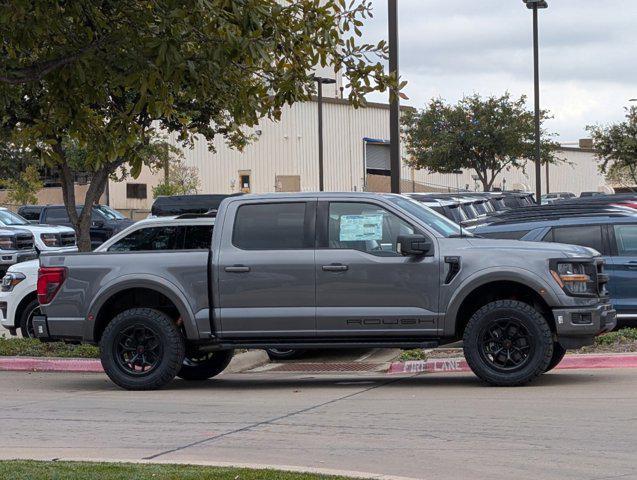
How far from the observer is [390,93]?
12.2 metres

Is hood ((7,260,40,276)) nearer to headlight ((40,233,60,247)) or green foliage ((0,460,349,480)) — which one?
green foliage ((0,460,349,480))

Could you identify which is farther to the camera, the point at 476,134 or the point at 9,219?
the point at 476,134

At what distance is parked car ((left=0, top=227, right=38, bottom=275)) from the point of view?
31.7 meters

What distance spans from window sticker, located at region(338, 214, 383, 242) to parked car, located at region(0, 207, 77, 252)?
22.8 metres

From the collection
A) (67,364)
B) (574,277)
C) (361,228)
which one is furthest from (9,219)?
(574,277)

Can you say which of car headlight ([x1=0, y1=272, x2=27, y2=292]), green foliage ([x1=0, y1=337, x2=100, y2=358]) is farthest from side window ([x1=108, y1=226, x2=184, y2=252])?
car headlight ([x1=0, y1=272, x2=27, y2=292])

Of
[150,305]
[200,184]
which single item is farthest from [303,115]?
[150,305]

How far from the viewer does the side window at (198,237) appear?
1341cm

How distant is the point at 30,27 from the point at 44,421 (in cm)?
375

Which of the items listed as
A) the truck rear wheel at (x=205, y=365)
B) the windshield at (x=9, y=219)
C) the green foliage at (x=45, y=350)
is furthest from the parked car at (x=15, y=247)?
the truck rear wheel at (x=205, y=365)

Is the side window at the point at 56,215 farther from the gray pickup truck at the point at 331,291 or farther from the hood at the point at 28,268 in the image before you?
the gray pickup truck at the point at 331,291

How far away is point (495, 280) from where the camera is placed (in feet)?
38.1

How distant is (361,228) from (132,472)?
5.18 metres

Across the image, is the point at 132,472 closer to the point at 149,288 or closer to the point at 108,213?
the point at 149,288
